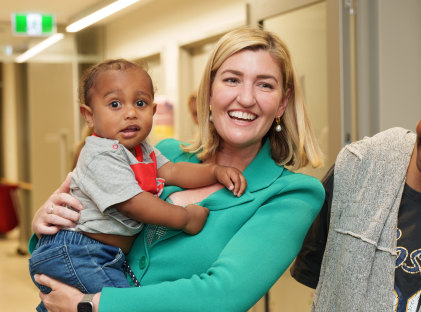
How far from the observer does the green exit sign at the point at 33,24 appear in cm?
626

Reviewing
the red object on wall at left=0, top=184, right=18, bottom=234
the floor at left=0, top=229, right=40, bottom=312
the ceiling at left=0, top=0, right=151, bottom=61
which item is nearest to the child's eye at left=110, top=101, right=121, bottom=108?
the ceiling at left=0, top=0, right=151, bottom=61

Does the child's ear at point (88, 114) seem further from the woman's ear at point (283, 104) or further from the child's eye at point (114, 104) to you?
the woman's ear at point (283, 104)

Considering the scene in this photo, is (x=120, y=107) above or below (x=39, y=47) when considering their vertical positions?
below

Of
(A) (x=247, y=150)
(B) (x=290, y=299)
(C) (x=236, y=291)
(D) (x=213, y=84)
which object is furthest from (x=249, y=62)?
(B) (x=290, y=299)

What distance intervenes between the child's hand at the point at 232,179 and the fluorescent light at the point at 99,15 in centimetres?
382

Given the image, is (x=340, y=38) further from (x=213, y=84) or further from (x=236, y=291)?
(x=236, y=291)

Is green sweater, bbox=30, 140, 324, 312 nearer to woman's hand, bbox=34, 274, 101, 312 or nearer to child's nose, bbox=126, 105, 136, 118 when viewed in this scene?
woman's hand, bbox=34, 274, 101, 312

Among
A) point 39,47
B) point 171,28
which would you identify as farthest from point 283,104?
point 39,47

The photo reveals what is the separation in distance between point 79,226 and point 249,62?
0.72m

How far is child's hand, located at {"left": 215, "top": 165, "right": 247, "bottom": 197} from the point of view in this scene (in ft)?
5.37

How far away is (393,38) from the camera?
2850 mm

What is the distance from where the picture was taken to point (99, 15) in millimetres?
5801

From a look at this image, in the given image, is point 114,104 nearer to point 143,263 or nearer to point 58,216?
point 58,216

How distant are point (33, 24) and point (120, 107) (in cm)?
533
